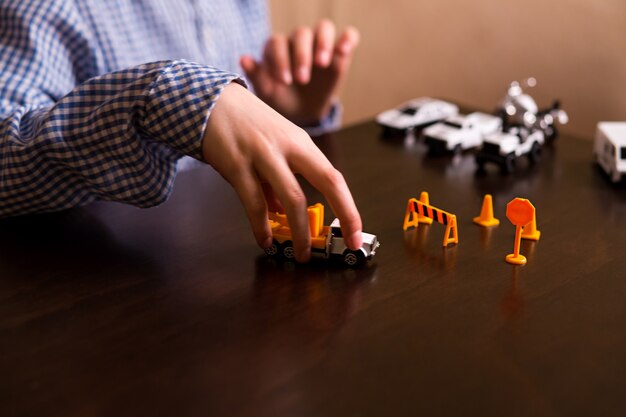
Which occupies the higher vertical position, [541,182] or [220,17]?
[220,17]

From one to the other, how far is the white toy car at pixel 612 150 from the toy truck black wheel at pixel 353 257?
0.46m

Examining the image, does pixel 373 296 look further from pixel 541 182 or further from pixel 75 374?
pixel 541 182

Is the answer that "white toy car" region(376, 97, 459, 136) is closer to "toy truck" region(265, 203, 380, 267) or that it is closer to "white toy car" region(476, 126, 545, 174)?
"white toy car" region(476, 126, 545, 174)

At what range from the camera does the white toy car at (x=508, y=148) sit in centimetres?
105

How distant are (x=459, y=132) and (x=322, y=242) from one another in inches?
19.1

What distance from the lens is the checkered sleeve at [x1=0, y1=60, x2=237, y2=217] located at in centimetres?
78

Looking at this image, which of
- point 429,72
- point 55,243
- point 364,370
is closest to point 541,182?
point 364,370

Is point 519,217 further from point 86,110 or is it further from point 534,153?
point 86,110

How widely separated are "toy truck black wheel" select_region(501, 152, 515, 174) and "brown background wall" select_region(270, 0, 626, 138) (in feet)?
1.74

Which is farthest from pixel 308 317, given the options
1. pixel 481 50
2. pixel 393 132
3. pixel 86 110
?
pixel 481 50

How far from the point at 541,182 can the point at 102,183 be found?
0.62 m

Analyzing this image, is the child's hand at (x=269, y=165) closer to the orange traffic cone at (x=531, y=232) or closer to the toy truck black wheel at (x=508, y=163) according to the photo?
the orange traffic cone at (x=531, y=232)

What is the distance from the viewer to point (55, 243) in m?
0.84

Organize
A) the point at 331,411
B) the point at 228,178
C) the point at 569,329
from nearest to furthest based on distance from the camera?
the point at 331,411, the point at 569,329, the point at 228,178
